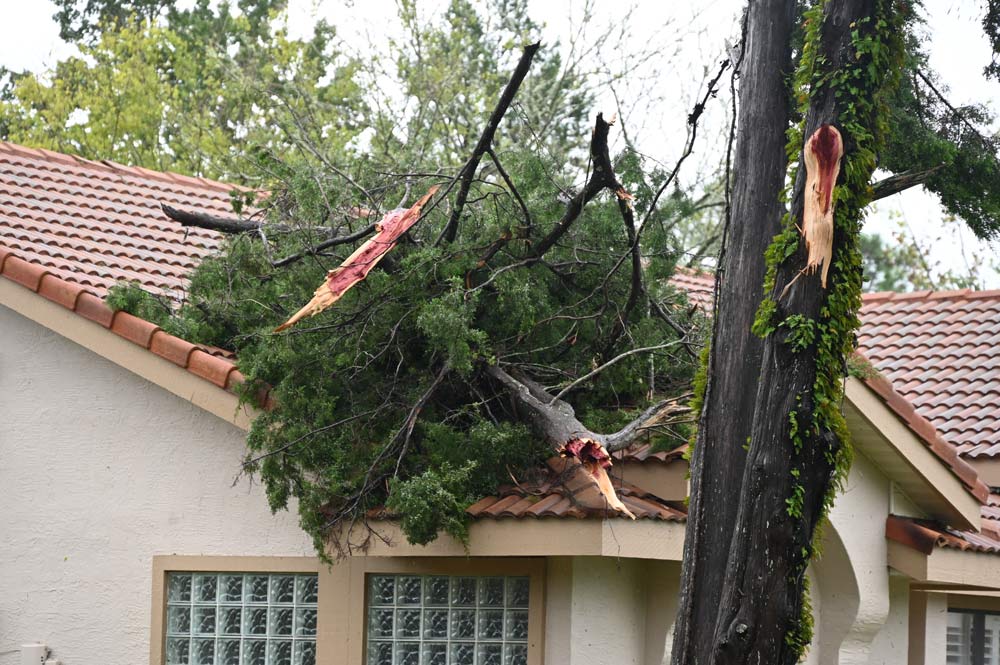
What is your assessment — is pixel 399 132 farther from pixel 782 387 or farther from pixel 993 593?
pixel 782 387

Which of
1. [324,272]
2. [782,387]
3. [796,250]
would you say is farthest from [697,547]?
[324,272]

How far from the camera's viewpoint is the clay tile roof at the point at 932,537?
884 centimetres

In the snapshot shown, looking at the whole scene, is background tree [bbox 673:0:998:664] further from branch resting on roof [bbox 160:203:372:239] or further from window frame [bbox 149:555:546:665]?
branch resting on roof [bbox 160:203:372:239]

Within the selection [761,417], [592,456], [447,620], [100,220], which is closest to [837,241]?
[761,417]

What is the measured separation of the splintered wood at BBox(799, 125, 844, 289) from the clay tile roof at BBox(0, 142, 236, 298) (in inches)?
219

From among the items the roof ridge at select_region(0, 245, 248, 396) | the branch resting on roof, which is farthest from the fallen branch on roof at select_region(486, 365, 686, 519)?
the branch resting on roof

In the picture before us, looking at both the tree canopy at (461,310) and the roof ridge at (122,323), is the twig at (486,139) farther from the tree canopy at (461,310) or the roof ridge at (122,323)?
the roof ridge at (122,323)

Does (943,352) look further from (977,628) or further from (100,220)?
(100,220)

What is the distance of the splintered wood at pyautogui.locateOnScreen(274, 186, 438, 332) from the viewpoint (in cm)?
805

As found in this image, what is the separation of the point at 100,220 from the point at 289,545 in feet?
14.2

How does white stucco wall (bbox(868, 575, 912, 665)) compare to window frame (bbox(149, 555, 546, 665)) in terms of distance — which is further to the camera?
white stucco wall (bbox(868, 575, 912, 665))

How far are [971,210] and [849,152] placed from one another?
8.36 ft

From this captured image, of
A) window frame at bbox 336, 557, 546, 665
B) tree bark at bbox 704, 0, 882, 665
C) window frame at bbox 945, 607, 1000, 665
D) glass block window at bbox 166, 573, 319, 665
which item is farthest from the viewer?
window frame at bbox 945, 607, 1000, 665

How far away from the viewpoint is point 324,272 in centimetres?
889
